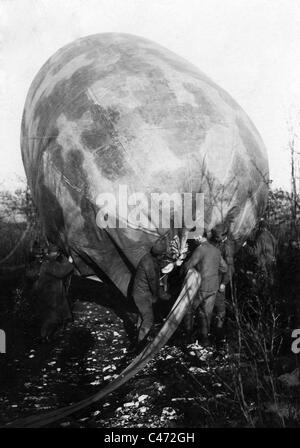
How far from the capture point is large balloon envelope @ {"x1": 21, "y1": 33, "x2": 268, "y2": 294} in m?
5.43

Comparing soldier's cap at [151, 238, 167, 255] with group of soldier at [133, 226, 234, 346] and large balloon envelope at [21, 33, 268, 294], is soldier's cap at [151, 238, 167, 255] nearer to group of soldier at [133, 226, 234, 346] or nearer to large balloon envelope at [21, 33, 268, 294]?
group of soldier at [133, 226, 234, 346]

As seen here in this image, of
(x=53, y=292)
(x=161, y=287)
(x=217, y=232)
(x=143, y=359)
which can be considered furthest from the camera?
(x=53, y=292)

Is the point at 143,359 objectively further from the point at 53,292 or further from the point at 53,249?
the point at 53,249

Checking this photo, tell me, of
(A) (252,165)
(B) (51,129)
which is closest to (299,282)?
(A) (252,165)

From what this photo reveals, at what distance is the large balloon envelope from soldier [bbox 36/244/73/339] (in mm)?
242

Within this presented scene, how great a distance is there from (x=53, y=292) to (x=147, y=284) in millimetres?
1524

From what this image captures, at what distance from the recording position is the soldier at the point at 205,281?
570 centimetres

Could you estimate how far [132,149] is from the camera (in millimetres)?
5430

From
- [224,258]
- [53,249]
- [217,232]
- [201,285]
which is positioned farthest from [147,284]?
[53,249]

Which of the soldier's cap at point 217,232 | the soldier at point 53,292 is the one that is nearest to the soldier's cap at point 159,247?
the soldier's cap at point 217,232

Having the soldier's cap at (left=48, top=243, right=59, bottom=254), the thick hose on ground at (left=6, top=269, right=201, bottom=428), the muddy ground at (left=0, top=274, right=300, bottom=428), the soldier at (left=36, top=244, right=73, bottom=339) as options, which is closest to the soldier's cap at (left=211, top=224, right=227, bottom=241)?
the thick hose on ground at (left=6, top=269, right=201, bottom=428)

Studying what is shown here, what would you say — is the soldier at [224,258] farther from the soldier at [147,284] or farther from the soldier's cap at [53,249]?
the soldier's cap at [53,249]
